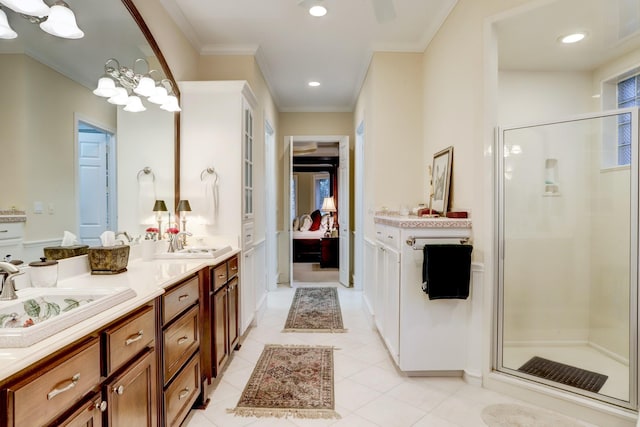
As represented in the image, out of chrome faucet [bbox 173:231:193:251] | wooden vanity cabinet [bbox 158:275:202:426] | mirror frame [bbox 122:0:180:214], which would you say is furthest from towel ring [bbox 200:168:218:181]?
wooden vanity cabinet [bbox 158:275:202:426]

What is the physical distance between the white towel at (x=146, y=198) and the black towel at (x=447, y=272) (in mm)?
1978

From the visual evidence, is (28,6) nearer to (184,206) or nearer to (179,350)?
(184,206)

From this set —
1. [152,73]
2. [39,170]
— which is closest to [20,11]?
[39,170]

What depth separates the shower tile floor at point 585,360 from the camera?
6.52ft

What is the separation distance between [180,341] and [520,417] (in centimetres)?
197

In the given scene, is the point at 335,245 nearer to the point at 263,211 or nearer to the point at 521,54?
the point at 263,211

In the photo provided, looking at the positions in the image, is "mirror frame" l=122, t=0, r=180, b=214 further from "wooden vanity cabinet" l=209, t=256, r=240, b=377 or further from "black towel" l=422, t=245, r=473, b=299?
"black towel" l=422, t=245, r=473, b=299

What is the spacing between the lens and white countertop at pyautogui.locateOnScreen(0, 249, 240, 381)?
2.70ft

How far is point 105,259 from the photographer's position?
5.93ft

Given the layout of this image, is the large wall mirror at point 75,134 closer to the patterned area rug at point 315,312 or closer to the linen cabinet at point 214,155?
the linen cabinet at point 214,155

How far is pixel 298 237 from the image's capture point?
25.1 feet

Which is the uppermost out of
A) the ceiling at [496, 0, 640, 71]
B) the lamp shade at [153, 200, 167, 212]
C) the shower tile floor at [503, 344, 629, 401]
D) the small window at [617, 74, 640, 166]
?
the ceiling at [496, 0, 640, 71]

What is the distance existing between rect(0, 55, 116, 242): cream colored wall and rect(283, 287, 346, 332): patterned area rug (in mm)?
2393

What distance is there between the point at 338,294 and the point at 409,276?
2.64 meters
